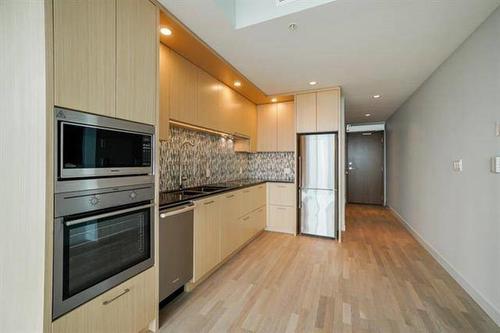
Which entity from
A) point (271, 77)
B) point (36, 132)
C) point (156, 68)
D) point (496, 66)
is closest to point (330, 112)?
point (271, 77)

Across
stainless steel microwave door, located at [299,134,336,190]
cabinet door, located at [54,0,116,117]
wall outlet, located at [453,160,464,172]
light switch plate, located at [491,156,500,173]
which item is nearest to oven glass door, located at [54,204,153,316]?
cabinet door, located at [54,0,116,117]

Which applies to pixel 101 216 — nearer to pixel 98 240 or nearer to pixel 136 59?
pixel 98 240

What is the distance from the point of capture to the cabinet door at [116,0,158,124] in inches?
53.8

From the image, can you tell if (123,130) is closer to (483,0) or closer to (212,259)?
(212,259)

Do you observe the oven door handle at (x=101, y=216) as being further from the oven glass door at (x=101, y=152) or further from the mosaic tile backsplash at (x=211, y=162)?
the mosaic tile backsplash at (x=211, y=162)

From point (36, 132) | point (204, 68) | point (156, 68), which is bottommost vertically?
point (36, 132)

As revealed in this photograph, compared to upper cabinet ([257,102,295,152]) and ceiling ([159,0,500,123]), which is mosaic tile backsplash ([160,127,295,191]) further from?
ceiling ([159,0,500,123])

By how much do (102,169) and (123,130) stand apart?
0.27 meters

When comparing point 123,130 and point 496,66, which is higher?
point 496,66

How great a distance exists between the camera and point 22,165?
1059 millimetres

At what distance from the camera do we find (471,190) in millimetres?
2123

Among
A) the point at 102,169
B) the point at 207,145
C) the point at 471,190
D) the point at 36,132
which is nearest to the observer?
the point at 36,132

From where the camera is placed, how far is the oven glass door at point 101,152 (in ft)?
3.65

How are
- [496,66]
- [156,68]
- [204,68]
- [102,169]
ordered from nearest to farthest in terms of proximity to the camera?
[102,169]
[156,68]
[496,66]
[204,68]
